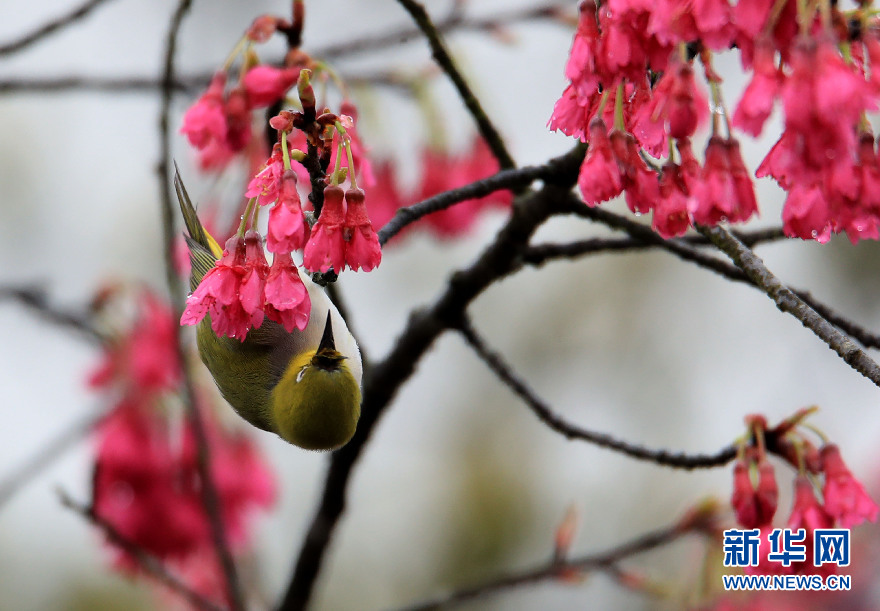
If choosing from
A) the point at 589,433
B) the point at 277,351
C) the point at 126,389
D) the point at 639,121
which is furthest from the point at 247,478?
the point at 639,121

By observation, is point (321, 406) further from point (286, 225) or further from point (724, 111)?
point (724, 111)

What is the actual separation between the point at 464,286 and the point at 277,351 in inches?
31.7

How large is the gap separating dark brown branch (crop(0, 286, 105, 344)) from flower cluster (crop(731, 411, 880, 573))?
98.1 inches

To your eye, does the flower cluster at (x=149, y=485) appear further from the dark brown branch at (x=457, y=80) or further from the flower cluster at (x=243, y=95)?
the dark brown branch at (x=457, y=80)

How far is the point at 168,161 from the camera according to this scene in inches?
91.4

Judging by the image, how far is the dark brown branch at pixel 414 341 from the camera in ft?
6.20

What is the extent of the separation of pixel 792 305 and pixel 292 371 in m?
1.60

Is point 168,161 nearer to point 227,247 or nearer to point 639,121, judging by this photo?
point 227,247

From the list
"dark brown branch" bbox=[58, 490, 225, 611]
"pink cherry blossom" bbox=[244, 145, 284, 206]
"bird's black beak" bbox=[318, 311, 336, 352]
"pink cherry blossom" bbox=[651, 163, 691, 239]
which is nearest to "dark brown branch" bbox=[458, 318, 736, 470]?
"bird's black beak" bbox=[318, 311, 336, 352]

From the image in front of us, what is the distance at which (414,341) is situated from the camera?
2264 millimetres

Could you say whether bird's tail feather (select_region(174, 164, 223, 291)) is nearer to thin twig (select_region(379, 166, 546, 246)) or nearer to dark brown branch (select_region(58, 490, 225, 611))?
dark brown branch (select_region(58, 490, 225, 611))

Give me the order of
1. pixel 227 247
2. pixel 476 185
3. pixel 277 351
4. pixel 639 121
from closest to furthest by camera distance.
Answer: pixel 639 121 → pixel 227 247 → pixel 476 185 → pixel 277 351

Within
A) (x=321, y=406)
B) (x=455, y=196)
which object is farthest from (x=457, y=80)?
(x=321, y=406)

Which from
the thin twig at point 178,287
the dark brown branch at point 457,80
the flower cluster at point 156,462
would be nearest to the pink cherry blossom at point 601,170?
the dark brown branch at point 457,80
